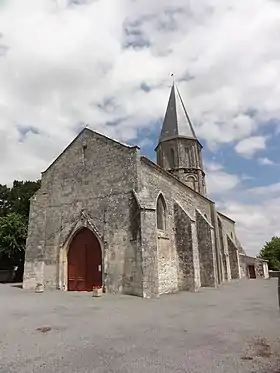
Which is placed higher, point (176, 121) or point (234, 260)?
point (176, 121)

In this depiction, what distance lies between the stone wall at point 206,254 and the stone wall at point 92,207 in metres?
8.01

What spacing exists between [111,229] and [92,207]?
→ 2.01 m

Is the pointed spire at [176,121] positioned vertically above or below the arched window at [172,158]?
above

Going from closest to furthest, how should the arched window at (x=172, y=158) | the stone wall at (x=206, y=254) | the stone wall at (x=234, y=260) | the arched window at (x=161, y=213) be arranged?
the arched window at (x=161, y=213) < the stone wall at (x=206, y=254) < the stone wall at (x=234, y=260) < the arched window at (x=172, y=158)

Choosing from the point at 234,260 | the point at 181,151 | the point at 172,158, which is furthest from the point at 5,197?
the point at 234,260

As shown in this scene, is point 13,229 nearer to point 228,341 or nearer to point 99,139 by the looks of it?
point 99,139

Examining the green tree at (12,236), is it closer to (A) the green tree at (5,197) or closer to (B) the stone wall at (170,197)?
(A) the green tree at (5,197)

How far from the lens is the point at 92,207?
1895 centimetres

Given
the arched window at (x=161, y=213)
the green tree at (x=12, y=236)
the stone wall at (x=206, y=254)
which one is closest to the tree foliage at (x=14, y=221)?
the green tree at (x=12, y=236)

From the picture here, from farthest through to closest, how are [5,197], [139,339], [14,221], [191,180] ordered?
[191,180], [5,197], [14,221], [139,339]

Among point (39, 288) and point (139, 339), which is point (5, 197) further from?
point (139, 339)

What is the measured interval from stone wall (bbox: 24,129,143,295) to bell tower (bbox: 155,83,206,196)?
57.2 ft

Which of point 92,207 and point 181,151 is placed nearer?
point 92,207

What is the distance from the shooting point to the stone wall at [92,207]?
17.1 meters
